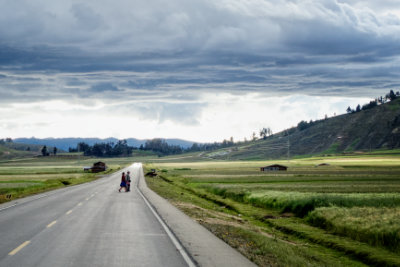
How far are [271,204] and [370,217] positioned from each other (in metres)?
11.9

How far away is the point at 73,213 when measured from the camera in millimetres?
24422

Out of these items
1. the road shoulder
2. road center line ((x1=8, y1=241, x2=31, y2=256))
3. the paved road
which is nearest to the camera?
the paved road

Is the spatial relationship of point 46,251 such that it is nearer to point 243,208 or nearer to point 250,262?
point 250,262

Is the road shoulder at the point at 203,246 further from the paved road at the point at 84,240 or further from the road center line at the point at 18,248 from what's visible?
the road center line at the point at 18,248

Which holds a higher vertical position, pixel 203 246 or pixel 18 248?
pixel 18 248

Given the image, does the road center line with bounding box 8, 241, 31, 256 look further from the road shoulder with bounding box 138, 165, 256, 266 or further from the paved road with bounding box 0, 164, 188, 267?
the road shoulder with bounding box 138, 165, 256, 266

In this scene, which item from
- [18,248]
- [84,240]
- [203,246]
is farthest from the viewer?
[84,240]

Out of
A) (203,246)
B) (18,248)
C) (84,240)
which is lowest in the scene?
(203,246)

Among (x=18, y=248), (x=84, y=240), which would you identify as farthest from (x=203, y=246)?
(x=18, y=248)

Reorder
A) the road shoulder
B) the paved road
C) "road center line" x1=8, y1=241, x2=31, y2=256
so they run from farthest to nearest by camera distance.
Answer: "road center line" x1=8, y1=241, x2=31, y2=256, the road shoulder, the paved road

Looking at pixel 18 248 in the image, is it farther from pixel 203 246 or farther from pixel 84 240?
pixel 203 246

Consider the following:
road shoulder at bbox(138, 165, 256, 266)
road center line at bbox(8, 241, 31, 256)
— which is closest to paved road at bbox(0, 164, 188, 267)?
road center line at bbox(8, 241, 31, 256)

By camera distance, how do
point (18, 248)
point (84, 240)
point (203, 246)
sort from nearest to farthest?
point (18, 248) → point (203, 246) → point (84, 240)

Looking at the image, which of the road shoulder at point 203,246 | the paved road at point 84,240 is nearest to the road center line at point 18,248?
the paved road at point 84,240
